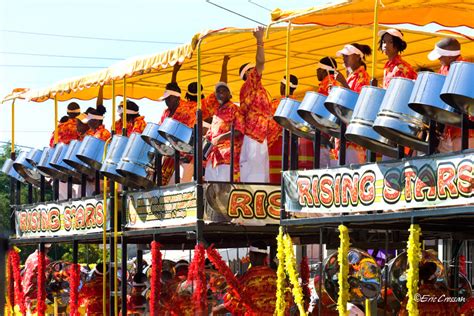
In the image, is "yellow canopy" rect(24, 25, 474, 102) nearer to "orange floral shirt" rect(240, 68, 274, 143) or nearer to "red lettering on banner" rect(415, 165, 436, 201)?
"orange floral shirt" rect(240, 68, 274, 143)

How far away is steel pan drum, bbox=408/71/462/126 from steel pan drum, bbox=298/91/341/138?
50.4 inches

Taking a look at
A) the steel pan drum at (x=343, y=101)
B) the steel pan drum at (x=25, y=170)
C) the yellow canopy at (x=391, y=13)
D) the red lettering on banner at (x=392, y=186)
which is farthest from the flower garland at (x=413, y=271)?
the steel pan drum at (x=25, y=170)

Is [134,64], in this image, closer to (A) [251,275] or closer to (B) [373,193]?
(A) [251,275]

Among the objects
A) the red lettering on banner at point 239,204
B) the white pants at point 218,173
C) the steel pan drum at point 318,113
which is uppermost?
the steel pan drum at point 318,113

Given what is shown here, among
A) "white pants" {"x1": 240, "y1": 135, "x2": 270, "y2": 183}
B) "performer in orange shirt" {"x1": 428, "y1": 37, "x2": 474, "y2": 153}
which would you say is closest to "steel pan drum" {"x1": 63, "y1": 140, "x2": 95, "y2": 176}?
"white pants" {"x1": 240, "y1": 135, "x2": 270, "y2": 183}

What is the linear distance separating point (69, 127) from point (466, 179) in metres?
8.26

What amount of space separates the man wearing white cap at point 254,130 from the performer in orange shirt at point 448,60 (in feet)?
9.06

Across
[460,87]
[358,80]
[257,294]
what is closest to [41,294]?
[257,294]

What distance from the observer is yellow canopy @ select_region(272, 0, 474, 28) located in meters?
7.34

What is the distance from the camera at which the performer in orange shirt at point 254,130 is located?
9.05 metres

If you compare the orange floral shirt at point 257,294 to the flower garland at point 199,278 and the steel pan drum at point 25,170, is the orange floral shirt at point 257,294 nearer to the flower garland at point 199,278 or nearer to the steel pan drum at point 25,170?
the flower garland at point 199,278

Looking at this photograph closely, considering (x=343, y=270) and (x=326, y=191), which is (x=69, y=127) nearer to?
(x=326, y=191)

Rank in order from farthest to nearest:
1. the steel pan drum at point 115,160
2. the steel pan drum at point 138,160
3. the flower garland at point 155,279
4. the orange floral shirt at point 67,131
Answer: the orange floral shirt at point 67,131 < the steel pan drum at point 115,160 < the steel pan drum at point 138,160 < the flower garland at point 155,279

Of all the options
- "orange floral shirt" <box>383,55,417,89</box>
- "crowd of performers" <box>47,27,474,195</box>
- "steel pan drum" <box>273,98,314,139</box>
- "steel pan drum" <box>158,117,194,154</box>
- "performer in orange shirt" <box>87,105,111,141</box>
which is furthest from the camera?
"performer in orange shirt" <box>87,105,111,141</box>
